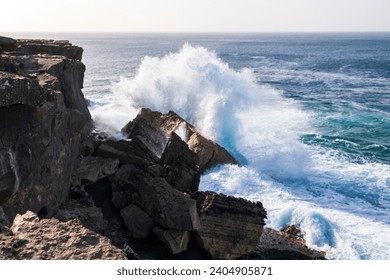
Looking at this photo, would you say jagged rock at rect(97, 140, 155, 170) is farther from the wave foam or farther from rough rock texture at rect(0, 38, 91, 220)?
the wave foam

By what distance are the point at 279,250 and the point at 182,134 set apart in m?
7.15

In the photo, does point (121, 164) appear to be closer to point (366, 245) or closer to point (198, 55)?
point (366, 245)

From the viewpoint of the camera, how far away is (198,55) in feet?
104

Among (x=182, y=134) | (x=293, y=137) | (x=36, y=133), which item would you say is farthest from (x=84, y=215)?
(x=293, y=137)

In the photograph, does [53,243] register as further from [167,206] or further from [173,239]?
[167,206]

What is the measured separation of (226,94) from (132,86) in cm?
617

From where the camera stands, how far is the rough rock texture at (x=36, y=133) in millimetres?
7180

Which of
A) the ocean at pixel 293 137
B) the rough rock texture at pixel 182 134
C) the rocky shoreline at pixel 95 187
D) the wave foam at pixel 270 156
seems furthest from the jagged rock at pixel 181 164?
the ocean at pixel 293 137

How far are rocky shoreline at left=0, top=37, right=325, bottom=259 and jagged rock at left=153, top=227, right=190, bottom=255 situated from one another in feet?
0.08

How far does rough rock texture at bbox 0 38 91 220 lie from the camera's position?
7180 millimetres

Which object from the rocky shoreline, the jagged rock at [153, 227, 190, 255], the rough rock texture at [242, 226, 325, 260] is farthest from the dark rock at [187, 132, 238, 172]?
the jagged rock at [153, 227, 190, 255]

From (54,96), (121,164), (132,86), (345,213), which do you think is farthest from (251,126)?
(54,96)

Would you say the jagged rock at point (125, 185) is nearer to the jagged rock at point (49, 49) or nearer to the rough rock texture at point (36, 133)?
the rough rock texture at point (36, 133)

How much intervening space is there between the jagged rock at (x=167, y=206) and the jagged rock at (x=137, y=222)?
0.14 metres
